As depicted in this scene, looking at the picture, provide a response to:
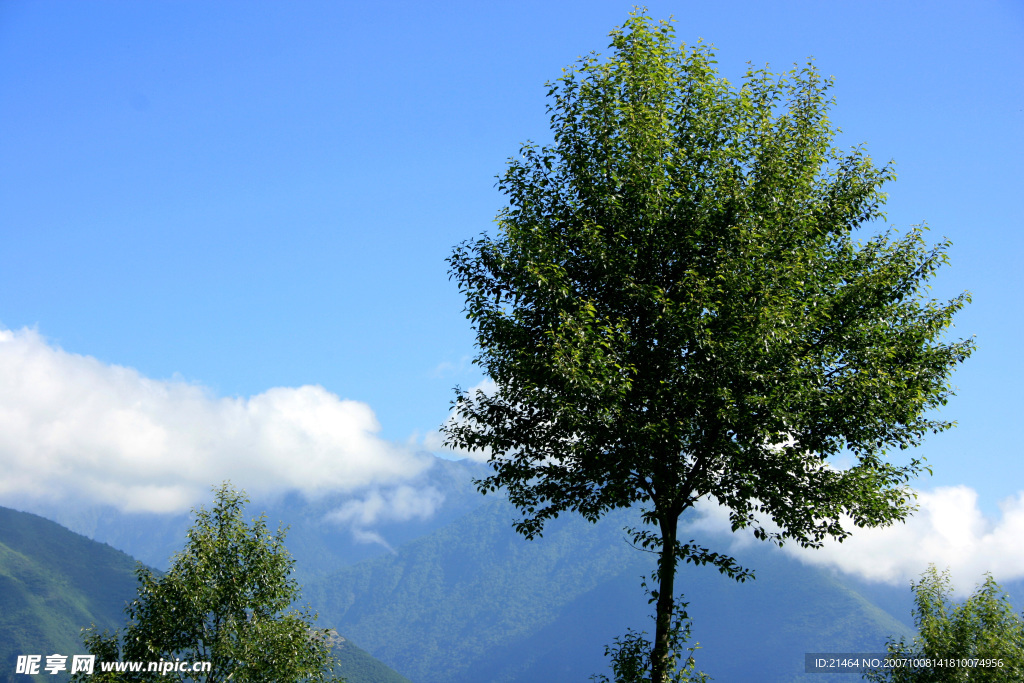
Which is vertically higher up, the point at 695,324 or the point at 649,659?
the point at 695,324

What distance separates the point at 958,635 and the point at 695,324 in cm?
3019

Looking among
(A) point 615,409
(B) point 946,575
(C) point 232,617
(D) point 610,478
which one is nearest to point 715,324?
(A) point 615,409

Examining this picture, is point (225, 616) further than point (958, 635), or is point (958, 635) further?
point (958, 635)

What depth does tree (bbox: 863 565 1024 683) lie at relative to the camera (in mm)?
31000

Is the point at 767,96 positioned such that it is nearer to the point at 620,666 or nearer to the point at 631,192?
the point at 631,192

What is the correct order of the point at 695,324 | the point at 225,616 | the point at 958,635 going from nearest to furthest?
the point at 695,324 < the point at 225,616 < the point at 958,635

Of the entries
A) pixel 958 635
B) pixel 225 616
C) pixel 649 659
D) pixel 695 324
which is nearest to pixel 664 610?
pixel 649 659

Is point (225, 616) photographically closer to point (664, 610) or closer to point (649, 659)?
point (649, 659)

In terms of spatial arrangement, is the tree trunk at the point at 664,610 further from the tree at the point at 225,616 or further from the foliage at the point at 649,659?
the tree at the point at 225,616

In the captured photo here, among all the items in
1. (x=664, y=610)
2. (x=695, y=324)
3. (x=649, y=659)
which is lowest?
(x=649, y=659)

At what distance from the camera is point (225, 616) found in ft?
93.4

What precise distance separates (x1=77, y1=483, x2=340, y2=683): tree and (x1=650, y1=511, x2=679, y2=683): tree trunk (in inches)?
614

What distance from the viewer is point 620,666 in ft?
58.2

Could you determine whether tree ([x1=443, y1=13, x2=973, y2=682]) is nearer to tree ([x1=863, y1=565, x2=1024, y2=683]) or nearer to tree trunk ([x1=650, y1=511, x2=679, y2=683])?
tree trunk ([x1=650, y1=511, x2=679, y2=683])
